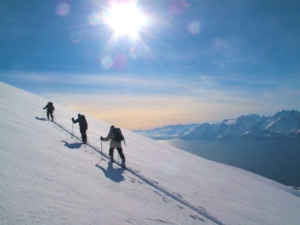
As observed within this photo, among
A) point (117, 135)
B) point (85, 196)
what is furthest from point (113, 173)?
point (85, 196)

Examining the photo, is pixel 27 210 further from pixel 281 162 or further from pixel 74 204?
pixel 281 162

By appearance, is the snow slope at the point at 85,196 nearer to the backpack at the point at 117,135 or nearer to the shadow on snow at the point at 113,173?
the shadow on snow at the point at 113,173

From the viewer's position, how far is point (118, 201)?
193 inches

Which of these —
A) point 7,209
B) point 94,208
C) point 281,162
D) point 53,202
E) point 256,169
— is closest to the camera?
point 7,209

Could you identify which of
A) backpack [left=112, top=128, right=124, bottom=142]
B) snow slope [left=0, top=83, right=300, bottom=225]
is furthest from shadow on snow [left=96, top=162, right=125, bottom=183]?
backpack [left=112, top=128, right=124, bottom=142]

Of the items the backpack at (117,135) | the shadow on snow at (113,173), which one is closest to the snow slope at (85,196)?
the shadow on snow at (113,173)

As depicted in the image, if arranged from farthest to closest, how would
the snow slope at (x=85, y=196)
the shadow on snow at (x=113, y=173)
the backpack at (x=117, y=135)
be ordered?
the backpack at (x=117, y=135) → the shadow on snow at (x=113, y=173) → the snow slope at (x=85, y=196)

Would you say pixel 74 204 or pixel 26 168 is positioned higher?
pixel 26 168

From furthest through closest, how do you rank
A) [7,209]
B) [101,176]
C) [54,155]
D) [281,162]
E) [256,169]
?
1. [281,162]
2. [256,169]
3. [54,155]
4. [101,176]
5. [7,209]

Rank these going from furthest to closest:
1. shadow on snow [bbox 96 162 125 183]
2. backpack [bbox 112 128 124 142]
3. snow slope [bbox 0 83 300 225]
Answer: backpack [bbox 112 128 124 142], shadow on snow [bbox 96 162 125 183], snow slope [bbox 0 83 300 225]

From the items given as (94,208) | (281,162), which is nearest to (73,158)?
(94,208)

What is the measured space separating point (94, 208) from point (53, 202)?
2.74ft

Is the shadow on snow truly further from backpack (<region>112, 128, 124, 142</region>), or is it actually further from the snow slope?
backpack (<region>112, 128, 124, 142</region>)

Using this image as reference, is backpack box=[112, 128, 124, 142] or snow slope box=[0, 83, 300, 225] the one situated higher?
backpack box=[112, 128, 124, 142]
